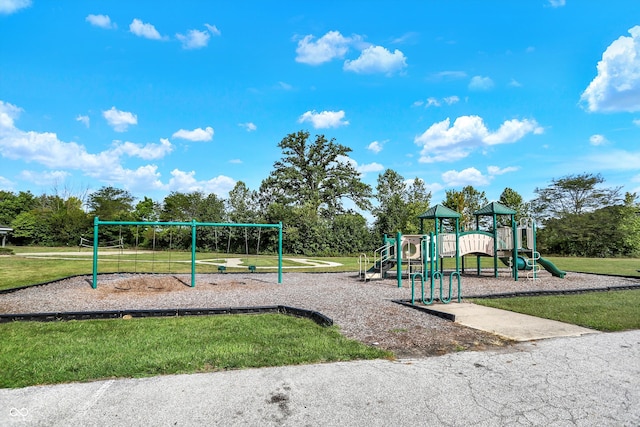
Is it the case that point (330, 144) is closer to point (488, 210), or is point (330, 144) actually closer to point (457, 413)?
point (488, 210)

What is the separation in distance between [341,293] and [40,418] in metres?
7.59

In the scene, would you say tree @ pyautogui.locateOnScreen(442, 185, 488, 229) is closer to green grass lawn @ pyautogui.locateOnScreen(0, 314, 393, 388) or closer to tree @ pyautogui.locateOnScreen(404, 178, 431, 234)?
tree @ pyautogui.locateOnScreen(404, 178, 431, 234)

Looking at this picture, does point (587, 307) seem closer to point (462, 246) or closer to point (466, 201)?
point (462, 246)

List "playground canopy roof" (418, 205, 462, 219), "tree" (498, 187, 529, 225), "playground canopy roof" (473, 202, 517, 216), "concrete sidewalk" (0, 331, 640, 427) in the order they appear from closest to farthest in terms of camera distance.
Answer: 1. "concrete sidewalk" (0, 331, 640, 427)
2. "playground canopy roof" (418, 205, 462, 219)
3. "playground canopy roof" (473, 202, 517, 216)
4. "tree" (498, 187, 529, 225)

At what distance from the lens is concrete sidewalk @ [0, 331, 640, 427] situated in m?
3.00

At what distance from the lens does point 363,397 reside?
342 centimetres

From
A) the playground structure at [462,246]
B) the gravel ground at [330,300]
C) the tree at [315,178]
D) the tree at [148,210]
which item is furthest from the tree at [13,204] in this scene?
the playground structure at [462,246]

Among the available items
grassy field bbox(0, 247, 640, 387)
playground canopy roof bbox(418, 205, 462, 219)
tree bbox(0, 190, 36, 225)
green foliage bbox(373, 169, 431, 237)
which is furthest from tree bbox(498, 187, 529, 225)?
tree bbox(0, 190, 36, 225)

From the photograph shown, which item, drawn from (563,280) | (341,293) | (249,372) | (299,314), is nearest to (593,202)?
(563,280)

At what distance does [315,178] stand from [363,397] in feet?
126

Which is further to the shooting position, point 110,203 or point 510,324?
point 110,203

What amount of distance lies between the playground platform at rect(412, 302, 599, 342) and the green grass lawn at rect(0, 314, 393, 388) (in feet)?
7.24

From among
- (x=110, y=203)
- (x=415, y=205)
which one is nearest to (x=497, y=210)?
(x=415, y=205)

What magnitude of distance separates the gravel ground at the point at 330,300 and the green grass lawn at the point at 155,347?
2.39 ft
